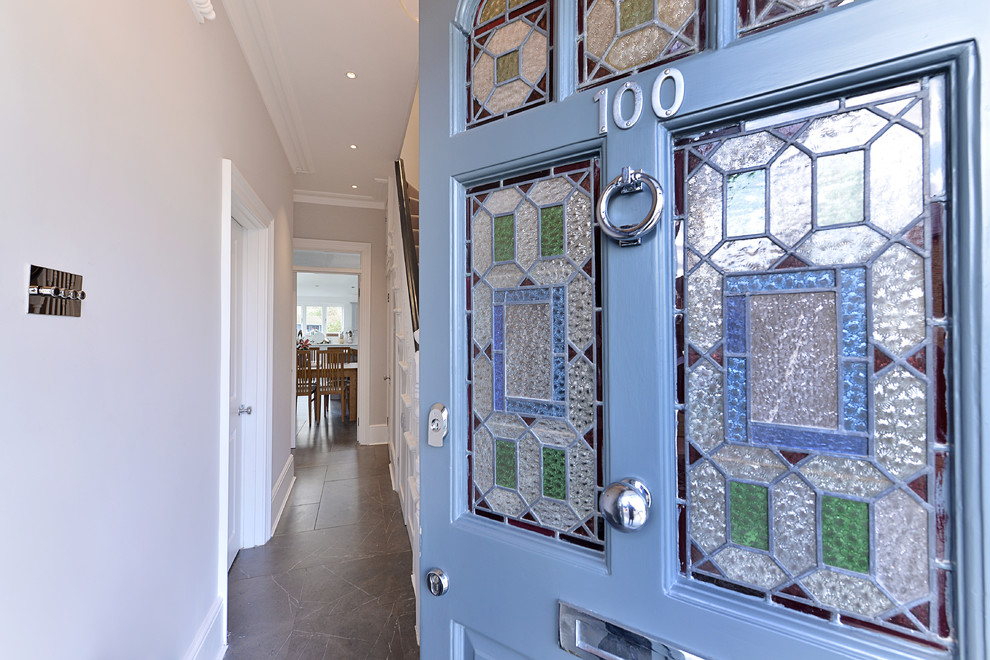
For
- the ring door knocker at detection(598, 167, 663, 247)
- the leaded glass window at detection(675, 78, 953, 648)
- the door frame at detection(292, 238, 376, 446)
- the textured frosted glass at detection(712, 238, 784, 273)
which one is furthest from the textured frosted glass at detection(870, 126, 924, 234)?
the door frame at detection(292, 238, 376, 446)

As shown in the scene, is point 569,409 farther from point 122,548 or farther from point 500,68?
point 122,548

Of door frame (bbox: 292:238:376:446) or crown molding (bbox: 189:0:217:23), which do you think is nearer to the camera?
crown molding (bbox: 189:0:217:23)

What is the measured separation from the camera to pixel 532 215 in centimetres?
79

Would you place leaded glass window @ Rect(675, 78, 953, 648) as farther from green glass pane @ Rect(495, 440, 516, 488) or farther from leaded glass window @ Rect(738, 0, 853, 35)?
green glass pane @ Rect(495, 440, 516, 488)

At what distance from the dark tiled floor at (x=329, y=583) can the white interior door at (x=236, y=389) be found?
0.68 feet

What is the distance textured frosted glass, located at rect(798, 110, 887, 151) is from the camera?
52cm

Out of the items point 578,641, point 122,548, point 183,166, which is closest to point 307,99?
point 183,166

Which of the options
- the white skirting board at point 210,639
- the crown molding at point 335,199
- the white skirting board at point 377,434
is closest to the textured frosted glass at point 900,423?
the white skirting board at point 210,639

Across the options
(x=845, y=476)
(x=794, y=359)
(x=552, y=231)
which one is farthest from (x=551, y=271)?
(x=845, y=476)

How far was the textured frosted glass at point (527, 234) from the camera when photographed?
79 cm

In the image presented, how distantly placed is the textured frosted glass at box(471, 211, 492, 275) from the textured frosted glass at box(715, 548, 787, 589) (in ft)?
1.94

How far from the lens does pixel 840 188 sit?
1.73 ft

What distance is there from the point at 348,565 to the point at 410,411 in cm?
107

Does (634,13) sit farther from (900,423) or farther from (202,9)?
(202,9)
